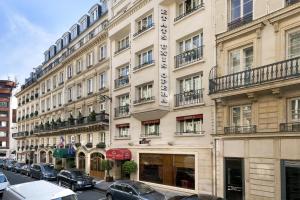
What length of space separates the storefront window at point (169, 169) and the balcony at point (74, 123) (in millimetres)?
7290

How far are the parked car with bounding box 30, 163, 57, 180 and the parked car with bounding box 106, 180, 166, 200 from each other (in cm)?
1568

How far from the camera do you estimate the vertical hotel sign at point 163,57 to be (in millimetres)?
25984

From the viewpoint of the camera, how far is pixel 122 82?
32.4 m

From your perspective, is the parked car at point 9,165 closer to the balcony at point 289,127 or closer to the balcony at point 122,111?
the balcony at point 122,111

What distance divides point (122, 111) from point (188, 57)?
32.3 feet

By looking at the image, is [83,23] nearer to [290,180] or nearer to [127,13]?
[127,13]

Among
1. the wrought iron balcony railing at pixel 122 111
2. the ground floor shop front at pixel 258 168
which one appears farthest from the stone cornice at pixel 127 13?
the ground floor shop front at pixel 258 168

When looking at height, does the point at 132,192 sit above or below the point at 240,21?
below

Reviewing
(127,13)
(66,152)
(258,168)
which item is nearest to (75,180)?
(258,168)

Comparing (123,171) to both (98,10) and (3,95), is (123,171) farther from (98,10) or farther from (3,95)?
(3,95)

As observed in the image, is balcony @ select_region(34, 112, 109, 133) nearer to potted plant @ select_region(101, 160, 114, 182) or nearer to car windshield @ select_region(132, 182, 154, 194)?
potted plant @ select_region(101, 160, 114, 182)

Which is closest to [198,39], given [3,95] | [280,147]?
[280,147]

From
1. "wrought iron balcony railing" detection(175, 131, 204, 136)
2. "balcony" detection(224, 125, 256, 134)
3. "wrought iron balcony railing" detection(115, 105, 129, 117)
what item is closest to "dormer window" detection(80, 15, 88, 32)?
"wrought iron balcony railing" detection(115, 105, 129, 117)

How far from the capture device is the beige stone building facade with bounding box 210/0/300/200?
17469 millimetres
